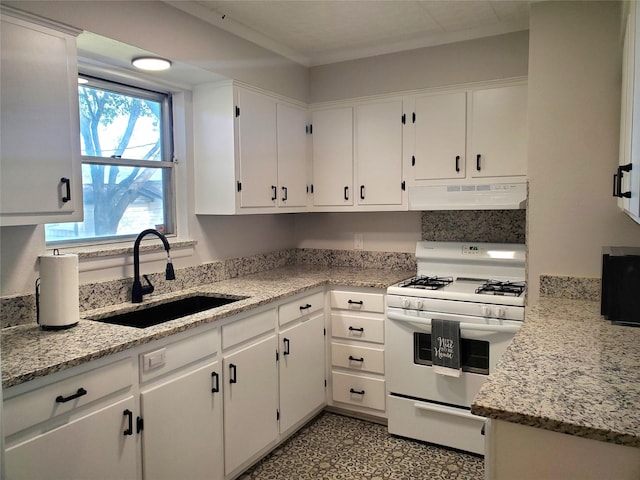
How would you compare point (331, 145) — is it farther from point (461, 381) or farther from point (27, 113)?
point (27, 113)

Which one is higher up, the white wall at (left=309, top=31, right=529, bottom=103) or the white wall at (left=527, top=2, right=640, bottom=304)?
the white wall at (left=309, top=31, right=529, bottom=103)

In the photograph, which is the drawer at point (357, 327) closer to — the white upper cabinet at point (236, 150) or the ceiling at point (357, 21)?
the white upper cabinet at point (236, 150)

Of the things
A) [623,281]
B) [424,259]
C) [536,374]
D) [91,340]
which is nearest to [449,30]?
[424,259]

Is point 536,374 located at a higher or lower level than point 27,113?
lower

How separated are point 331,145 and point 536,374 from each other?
248 cm

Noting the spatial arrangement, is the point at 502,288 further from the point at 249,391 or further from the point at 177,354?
the point at 177,354

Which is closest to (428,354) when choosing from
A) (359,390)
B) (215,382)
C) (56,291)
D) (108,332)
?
(359,390)

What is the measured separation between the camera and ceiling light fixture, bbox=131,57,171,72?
2504 millimetres

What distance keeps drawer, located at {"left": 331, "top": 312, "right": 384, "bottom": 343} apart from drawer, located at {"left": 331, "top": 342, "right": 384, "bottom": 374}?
67mm

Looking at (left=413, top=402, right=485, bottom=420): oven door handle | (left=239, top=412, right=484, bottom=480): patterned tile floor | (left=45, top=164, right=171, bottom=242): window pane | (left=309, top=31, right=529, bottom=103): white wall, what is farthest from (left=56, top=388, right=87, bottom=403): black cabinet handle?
(left=309, top=31, right=529, bottom=103): white wall

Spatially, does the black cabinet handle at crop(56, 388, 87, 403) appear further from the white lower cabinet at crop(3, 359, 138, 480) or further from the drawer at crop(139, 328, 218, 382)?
the drawer at crop(139, 328, 218, 382)

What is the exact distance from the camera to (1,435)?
1162 mm

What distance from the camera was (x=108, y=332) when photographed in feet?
6.42

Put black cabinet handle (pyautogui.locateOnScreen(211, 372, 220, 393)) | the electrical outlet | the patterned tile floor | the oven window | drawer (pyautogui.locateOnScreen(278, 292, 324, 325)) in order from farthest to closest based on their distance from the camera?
1. the electrical outlet
2. drawer (pyautogui.locateOnScreen(278, 292, 324, 325))
3. the oven window
4. the patterned tile floor
5. black cabinet handle (pyautogui.locateOnScreen(211, 372, 220, 393))
